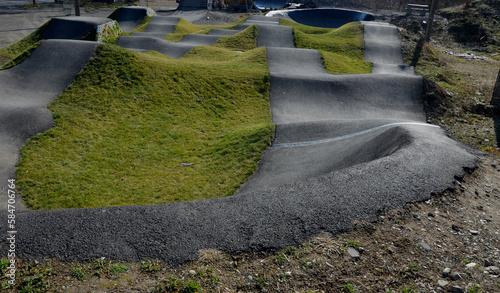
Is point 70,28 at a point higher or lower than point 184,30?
higher

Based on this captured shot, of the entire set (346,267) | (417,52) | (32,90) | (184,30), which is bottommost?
(346,267)

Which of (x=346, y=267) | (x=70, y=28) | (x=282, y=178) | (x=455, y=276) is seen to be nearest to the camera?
(x=455, y=276)

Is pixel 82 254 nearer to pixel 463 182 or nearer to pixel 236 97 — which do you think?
pixel 463 182

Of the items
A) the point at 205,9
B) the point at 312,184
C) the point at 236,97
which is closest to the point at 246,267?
the point at 312,184

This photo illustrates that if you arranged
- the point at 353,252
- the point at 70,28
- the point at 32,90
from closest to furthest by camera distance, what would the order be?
the point at 353,252 → the point at 32,90 → the point at 70,28

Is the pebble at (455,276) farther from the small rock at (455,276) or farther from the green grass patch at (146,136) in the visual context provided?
the green grass patch at (146,136)

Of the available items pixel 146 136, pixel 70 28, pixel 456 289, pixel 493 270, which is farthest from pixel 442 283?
pixel 70 28

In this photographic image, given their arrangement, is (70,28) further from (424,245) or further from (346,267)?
(424,245)
